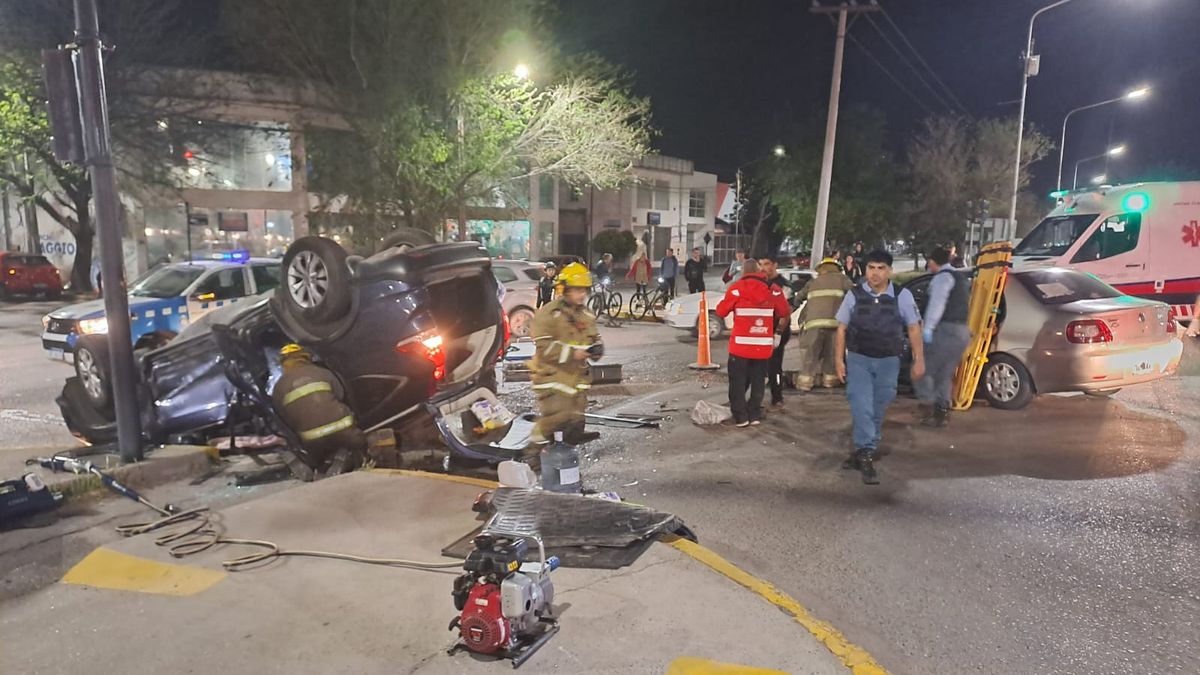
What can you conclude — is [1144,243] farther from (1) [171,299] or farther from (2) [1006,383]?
(1) [171,299]

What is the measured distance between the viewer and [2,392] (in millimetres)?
10031

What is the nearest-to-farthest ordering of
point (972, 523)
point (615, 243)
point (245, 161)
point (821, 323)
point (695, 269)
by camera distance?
point (972, 523)
point (821, 323)
point (695, 269)
point (245, 161)
point (615, 243)

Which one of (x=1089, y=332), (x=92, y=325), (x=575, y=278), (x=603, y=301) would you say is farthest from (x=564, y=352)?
(x=603, y=301)

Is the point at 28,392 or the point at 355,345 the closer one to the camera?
the point at 355,345

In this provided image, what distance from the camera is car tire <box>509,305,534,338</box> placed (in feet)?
48.0

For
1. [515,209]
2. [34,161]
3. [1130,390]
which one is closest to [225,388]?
[1130,390]

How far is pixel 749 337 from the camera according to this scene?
7.42 m

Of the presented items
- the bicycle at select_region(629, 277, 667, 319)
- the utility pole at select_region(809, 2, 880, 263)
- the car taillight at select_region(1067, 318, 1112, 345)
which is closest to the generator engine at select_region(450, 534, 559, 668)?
the car taillight at select_region(1067, 318, 1112, 345)

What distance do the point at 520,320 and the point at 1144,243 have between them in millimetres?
10550

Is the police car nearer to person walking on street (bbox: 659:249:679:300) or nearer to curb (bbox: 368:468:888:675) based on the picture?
curb (bbox: 368:468:888:675)

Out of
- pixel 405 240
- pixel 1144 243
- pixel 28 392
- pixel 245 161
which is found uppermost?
pixel 245 161

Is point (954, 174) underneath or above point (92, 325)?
above

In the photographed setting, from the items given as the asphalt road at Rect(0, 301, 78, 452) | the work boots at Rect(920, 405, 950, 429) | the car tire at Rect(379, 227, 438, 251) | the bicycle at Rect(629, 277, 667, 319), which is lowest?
the asphalt road at Rect(0, 301, 78, 452)

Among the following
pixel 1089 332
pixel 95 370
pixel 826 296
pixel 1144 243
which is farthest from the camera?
pixel 1144 243
